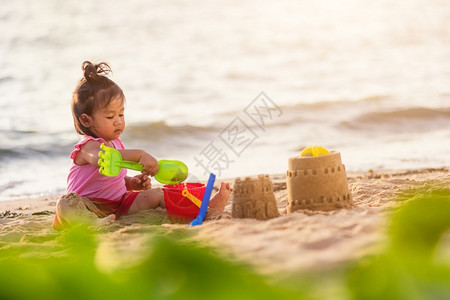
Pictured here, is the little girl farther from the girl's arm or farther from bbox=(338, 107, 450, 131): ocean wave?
bbox=(338, 107, 450, 131): ocean wave

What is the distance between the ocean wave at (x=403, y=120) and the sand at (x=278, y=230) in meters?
3.71

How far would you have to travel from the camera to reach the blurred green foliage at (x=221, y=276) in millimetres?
379

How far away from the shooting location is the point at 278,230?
216cm

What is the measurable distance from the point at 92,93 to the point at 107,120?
7.9 inches

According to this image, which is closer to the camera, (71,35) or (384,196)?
(384,196)

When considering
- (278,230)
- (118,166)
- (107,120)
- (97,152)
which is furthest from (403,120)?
(278,230)

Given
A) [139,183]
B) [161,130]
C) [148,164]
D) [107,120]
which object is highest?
[161,130]

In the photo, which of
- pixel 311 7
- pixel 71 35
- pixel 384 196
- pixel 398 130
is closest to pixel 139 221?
pixel 384 196

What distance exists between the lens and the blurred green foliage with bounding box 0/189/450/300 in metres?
0.38

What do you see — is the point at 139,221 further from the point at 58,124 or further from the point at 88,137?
the point at 58,124

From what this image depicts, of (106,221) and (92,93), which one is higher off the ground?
(92,93)

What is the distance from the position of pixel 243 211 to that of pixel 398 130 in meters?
6.66

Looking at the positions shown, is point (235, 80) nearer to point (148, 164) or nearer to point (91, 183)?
point (91, 183)

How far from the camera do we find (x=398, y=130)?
9141 mm
